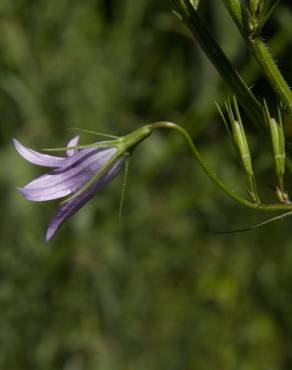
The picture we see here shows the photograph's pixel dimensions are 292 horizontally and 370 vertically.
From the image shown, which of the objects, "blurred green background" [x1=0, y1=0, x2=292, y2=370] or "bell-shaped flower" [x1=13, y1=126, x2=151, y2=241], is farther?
"blurred green background" [x1=0, y1=0, x2=292, y2=370]

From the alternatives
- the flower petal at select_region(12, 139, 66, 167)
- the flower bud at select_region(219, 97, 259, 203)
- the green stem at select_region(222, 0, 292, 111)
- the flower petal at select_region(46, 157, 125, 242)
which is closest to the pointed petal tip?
the flower petal at select_region(46, 157, 125, 242)

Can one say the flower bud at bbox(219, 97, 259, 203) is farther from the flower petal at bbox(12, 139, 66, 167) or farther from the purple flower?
the flower petal at bbox(12, 139, 66, 167)

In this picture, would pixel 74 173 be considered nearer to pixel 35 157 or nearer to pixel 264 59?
pixel 35 157

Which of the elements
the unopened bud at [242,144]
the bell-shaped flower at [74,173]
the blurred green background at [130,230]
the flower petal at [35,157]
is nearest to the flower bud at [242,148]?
the unopened bud at [242,144]

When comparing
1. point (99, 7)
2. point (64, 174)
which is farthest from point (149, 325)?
point (64, 174)

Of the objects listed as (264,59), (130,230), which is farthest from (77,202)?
(130,230)

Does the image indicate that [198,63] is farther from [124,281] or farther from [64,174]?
[64,174]
